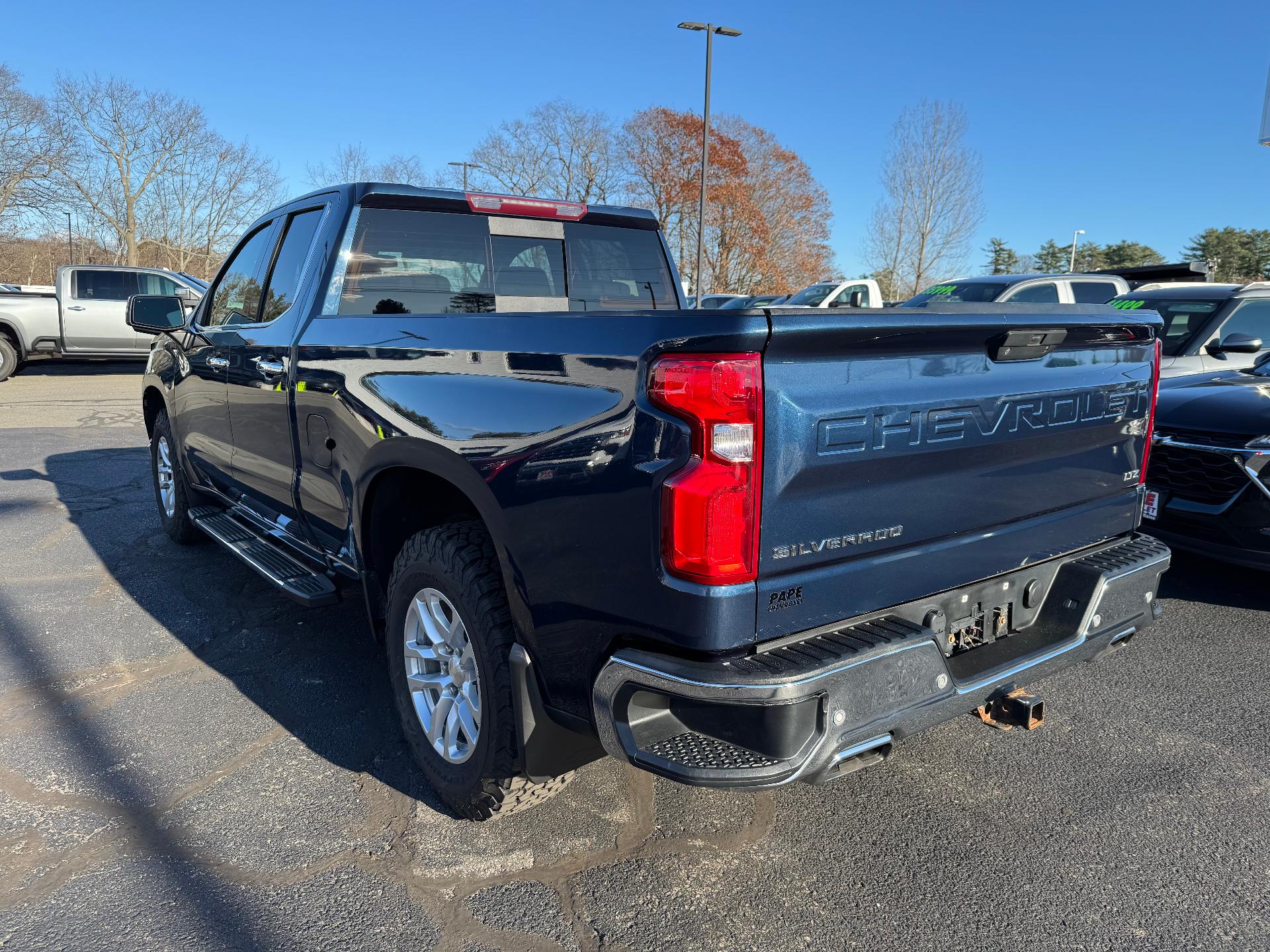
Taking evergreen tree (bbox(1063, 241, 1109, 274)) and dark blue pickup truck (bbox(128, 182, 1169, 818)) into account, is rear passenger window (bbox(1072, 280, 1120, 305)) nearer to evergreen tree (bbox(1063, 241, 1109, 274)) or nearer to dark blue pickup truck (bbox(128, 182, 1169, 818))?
dark blue pickup truck (bbox(128, 182, 1169, 818))

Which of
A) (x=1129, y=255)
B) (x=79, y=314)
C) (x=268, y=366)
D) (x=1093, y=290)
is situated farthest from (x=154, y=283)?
(x=1129, y=255)

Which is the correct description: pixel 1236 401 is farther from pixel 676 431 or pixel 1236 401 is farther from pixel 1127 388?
pixel 676 431

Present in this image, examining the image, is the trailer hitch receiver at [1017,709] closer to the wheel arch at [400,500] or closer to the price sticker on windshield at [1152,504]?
the wheel arch at [400,500]

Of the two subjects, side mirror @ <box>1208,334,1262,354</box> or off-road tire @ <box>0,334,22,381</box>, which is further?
off-road tire @ <box>0,334,22,381</box>

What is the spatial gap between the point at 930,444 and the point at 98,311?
1689 centimetres

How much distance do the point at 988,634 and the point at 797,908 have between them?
913 millimetres

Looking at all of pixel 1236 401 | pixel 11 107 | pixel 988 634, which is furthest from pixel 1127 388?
pixel 11 107

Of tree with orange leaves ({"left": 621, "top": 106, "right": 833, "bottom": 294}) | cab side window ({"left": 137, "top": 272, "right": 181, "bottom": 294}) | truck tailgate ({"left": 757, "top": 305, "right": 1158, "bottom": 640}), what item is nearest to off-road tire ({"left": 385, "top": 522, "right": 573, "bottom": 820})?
truck tailgate ({"left": 757, "top": 305, "right": 1158, "bottom": 640})

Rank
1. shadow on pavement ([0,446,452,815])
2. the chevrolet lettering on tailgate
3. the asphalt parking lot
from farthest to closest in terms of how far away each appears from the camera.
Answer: shadow on pavement ([0,446,452,815]) → the asphalt parking lot → the chevrolet lettering on tailgate

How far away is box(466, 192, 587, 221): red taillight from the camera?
3.72 metres

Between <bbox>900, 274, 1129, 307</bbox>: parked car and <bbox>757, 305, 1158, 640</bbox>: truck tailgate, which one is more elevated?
<bbox>900, 274, 1129, 307</bbox>: parked car

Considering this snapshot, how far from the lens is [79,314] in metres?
15.3

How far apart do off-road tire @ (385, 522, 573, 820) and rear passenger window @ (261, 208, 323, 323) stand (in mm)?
1536

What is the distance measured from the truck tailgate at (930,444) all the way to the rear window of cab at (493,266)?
1.88m
